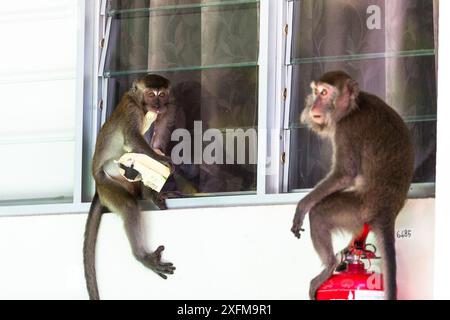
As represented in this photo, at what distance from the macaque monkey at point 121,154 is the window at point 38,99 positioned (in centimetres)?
19

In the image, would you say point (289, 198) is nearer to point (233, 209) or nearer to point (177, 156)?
point (233, 209)

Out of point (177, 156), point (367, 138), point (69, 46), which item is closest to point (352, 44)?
point (367, 138)

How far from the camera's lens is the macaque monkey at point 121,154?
499cm

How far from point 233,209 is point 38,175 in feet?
3.02

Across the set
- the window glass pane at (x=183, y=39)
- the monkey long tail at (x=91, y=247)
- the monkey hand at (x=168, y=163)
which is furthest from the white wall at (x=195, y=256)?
the window glass pane at (x=183, y=39)

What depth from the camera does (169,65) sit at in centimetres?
514

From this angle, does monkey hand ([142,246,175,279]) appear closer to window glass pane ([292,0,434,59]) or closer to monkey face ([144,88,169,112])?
monkey face ([144,88,169,112])

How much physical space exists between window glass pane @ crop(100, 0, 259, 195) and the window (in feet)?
0.65

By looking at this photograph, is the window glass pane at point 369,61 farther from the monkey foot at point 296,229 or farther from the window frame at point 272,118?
the monkey foot at point 296,229

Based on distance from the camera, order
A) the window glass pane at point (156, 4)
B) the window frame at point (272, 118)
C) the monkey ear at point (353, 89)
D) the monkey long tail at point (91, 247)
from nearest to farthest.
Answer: the monkey ear at point (353, 89) < the window frame at point (272, 118) < the monkey long tail at point (91, 247) < the window glass pane at point (156, 4)

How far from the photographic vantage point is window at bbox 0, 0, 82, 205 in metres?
5.27

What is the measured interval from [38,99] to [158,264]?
Result: 0.92m
